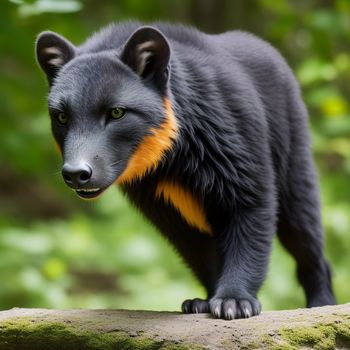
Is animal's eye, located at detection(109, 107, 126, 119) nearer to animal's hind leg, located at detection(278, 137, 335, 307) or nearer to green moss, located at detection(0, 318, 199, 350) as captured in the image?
green moss, located at detection(0, 318, 199, 350)

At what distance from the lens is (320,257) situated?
603cm

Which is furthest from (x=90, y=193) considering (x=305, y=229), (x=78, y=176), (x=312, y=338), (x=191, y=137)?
(x=305, y=229)

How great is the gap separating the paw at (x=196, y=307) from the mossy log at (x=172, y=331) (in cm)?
24

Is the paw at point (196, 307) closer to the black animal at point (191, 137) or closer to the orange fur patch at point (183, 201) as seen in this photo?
the black animal at point (191, 137)

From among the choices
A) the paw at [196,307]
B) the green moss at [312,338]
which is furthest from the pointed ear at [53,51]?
the green moss at [312,338]

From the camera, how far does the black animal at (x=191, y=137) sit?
4562 millimetres

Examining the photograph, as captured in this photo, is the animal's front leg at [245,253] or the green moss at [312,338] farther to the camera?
the animal's front leg at [245,253]

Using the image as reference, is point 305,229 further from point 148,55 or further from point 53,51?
point 53,51

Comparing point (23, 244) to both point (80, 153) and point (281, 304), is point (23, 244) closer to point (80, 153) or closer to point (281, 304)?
point (281, 304)

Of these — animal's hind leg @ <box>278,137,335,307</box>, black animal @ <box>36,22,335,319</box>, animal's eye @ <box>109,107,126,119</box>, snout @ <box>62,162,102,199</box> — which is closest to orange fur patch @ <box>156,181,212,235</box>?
black animal @ <box>36,22,335,319</box>

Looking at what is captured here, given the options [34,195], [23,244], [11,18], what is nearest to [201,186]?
[11,18]

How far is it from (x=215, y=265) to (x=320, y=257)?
896mm

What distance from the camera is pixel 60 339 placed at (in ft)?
14.5

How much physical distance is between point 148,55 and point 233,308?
58.9 inches
